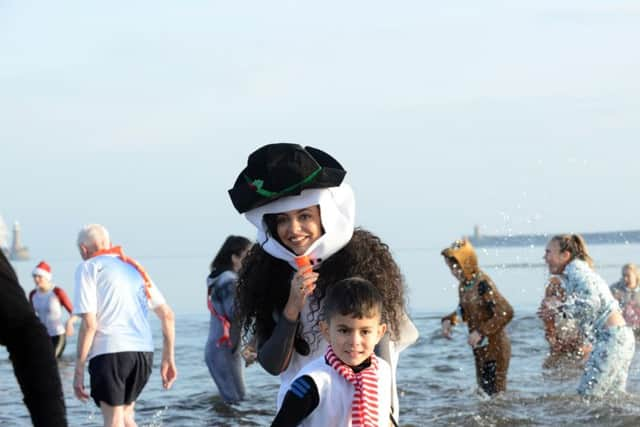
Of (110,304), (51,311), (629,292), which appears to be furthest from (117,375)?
(629,292)

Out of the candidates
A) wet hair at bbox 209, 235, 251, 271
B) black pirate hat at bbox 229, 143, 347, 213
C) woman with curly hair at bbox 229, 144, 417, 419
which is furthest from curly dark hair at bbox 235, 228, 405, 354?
wet hair at bbox 209, 235, 251, 271

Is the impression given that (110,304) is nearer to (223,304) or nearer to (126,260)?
(126,260)

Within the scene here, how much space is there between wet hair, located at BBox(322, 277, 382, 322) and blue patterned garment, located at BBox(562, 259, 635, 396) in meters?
6.73

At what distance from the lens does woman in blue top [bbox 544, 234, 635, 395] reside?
1095cm

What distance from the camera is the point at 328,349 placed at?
4559 mm

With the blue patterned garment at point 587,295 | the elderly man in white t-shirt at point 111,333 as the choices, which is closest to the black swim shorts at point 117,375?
the elderly man in white t-shirt at point 111,333

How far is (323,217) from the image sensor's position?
486 cm

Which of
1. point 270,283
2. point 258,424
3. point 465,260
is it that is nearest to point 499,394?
point 465,260

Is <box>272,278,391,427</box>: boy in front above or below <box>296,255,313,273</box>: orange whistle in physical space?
below

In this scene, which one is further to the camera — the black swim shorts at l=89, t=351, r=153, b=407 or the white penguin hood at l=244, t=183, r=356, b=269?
the black swim shorts at l=89, t=351, r=153, b=407

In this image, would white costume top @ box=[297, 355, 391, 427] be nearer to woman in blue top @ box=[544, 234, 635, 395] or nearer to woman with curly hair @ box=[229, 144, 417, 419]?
woman with curly hair @ box=[229, 144, 417, 419]

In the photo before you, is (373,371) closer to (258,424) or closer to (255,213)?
(255,213)

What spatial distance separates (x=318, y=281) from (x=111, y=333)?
4.26 metres

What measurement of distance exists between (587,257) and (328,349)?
23.8ft
